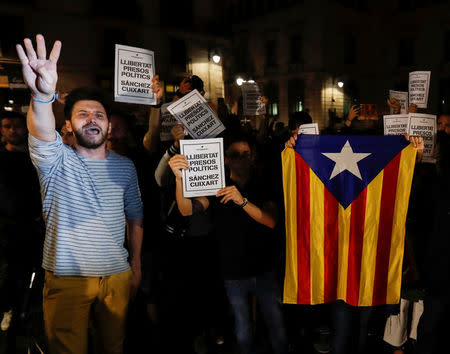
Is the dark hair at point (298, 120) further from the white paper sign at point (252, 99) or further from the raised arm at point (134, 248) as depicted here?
the raised arm at point (134, 248)

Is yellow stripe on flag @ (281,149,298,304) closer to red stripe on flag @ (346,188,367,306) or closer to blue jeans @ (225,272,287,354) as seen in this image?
blue jeans @ (225,272,287,354)

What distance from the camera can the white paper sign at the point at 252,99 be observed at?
19.0 ft

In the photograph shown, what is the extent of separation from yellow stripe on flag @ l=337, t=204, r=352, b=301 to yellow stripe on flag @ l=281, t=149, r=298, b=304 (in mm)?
348

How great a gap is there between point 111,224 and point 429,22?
2989cm

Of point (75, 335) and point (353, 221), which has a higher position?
point (353, 221)

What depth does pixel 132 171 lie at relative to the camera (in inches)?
105

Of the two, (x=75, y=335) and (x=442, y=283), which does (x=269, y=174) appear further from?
(x=75, y=335)

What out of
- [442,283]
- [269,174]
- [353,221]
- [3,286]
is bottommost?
[3,286]

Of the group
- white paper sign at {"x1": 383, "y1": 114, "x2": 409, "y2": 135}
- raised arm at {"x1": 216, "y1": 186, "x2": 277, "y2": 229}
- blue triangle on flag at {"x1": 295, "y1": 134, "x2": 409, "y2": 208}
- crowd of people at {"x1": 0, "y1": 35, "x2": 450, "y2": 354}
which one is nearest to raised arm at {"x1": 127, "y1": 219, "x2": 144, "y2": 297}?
crowd of people at {"x1": 0, "y1": 35, "x2": 450, "y2": 354}

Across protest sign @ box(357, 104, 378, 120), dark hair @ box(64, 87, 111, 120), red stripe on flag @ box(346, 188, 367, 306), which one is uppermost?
protest sign @ box(357, 104, 378, 120)

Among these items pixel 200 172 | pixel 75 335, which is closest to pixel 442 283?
pixel 200 172

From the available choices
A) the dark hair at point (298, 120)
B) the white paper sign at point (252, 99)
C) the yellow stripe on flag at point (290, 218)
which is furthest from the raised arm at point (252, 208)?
the white paper sign at point (252, 99)

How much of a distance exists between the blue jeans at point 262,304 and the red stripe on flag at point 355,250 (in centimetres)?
57

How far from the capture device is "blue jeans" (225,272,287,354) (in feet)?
9.29
